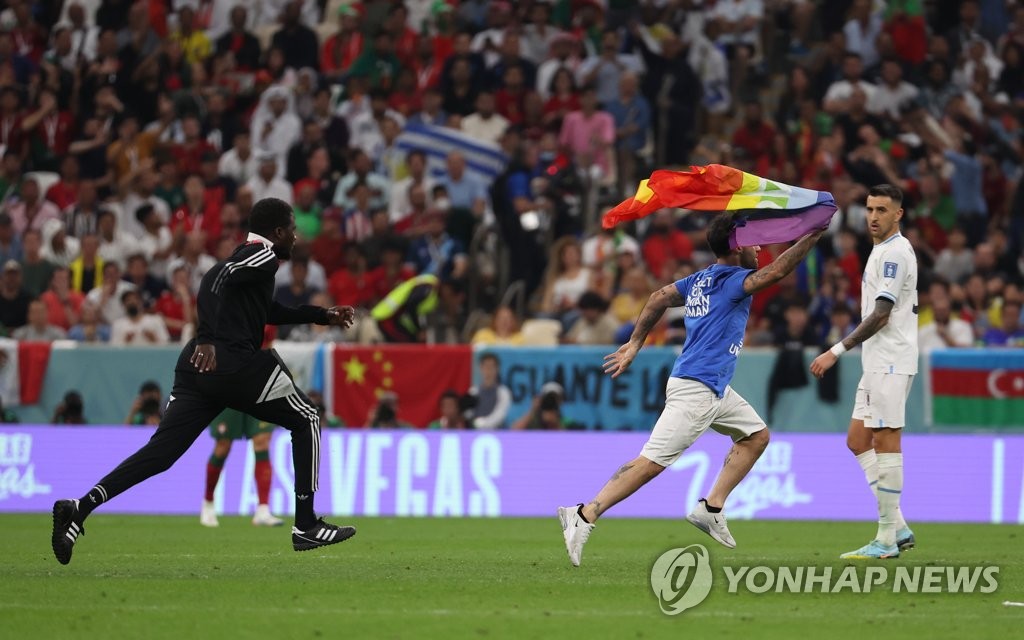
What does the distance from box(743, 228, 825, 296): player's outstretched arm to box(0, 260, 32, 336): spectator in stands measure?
1311 cm

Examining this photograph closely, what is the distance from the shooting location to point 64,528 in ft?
34.8

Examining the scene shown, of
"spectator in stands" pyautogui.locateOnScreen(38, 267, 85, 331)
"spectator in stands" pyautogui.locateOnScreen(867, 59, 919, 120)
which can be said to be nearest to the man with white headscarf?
"spectator in stands" pyautogui.locateOnScreen(38, 267, 85, 331)

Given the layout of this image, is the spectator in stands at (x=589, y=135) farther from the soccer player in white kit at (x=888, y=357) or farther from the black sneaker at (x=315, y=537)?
the black sneaker at (x=315, y=537)

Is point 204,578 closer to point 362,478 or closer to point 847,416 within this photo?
point 362,478

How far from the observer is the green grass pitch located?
8500 millimetres

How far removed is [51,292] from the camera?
22.0m

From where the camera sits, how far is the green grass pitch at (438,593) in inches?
335

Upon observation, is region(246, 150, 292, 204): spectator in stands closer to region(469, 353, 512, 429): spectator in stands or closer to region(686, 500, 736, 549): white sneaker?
region(469, 353, 512, 429): spectator in stands

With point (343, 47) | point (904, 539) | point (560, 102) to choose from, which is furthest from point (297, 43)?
point (904, 539)

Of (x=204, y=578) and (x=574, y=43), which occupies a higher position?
(x=574, y=43)

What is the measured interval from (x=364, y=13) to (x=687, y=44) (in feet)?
17.9

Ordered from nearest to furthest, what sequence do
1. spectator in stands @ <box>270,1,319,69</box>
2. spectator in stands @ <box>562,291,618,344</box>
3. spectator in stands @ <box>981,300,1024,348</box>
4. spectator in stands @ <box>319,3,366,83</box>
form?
spectator in stands @ <box>981,300,1024,348</box> → spectator in stands @ <box>562,291,618,344</box> → spectator in stands @ <box>319,3,366,83</box> → spectator in stands @ <box>270,1,319,69</box>

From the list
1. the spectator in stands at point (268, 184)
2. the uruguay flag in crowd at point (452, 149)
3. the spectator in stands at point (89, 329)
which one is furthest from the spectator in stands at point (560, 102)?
the spectator in stands at point (89, 329)

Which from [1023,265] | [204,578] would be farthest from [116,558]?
[1023,265]
